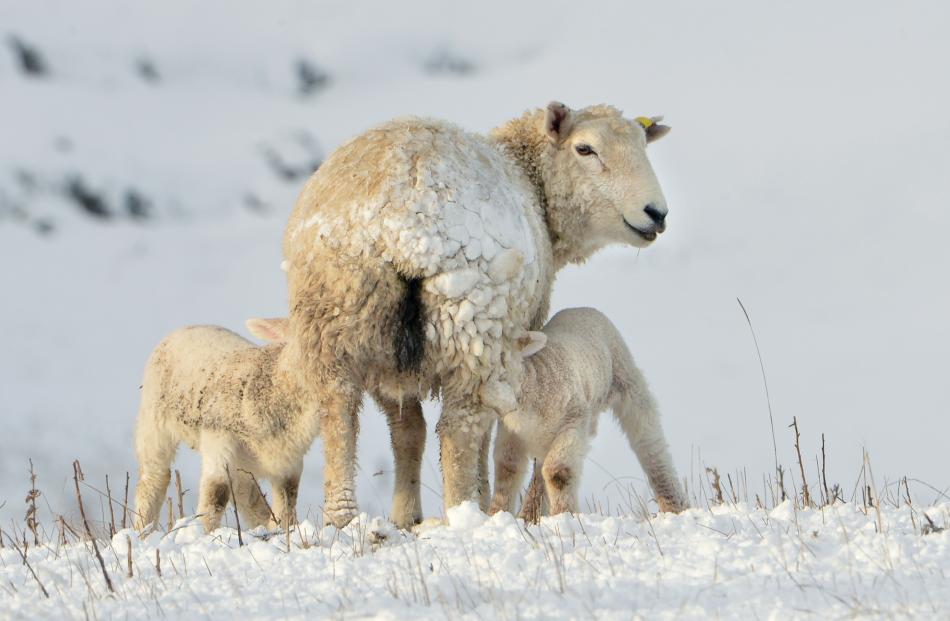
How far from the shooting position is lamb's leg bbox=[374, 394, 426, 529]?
8578mm

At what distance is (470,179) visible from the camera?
7664mm

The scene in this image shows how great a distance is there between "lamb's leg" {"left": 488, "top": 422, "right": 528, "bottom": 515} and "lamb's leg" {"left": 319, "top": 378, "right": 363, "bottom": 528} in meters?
1.09

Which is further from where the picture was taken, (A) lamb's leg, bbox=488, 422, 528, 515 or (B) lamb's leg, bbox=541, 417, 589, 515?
(A) lamb's leg, bbox=488, 422, 528, 515

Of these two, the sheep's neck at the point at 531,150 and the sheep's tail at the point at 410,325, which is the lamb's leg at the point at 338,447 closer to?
the sheep's tail at the point at 410,325

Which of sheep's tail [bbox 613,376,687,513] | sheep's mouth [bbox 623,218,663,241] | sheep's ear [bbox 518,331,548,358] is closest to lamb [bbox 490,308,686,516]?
sheep's tail [bbox 613,376,687,513]

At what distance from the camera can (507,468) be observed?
8.04 meters


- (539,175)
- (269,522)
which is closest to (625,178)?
(539,175)

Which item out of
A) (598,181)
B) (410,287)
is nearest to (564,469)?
(410,287)

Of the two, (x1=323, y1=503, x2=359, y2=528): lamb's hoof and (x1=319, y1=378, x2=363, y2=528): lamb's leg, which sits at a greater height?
(x1=319, y1=378, x2=363, y2=528): lamb's leg

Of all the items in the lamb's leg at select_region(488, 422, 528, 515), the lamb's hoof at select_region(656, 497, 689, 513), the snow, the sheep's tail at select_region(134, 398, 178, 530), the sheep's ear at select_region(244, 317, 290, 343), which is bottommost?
the snow

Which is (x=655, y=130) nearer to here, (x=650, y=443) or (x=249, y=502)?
(x=650, y=443)

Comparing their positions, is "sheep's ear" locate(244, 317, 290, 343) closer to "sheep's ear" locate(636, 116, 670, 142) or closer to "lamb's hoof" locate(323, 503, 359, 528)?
"lamb's hoof" locate(323, 503, 359, 528)

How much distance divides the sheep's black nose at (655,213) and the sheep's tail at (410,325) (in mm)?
2694

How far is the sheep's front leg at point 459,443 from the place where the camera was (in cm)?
761
